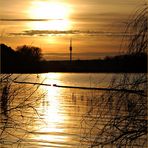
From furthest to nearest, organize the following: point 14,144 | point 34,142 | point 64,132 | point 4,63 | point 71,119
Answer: point 71,119, point 64,132, point 34,142, point 14,144, point 4,63

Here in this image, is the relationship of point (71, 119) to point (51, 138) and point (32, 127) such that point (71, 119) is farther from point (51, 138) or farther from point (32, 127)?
point (51, 138)

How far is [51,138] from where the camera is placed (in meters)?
23.4

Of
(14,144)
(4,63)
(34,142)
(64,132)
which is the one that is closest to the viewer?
(4,63)

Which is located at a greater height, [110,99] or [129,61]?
[129,61]

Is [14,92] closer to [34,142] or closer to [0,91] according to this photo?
[0,91]

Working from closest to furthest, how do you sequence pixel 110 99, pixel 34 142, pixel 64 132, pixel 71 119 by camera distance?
pixel 110 99
pixel 34 142
pixel 64 132
pixel 71 119

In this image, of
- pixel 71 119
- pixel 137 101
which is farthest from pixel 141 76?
pixel 71 119

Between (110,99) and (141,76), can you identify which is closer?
(141,76)

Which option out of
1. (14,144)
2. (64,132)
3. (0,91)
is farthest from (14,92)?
(64,132)

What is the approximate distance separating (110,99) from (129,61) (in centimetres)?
90

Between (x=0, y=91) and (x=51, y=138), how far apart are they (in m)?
14.2

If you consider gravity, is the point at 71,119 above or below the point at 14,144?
above

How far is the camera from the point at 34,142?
865 inches

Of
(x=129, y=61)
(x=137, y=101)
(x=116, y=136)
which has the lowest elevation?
(x=116, y=136)
